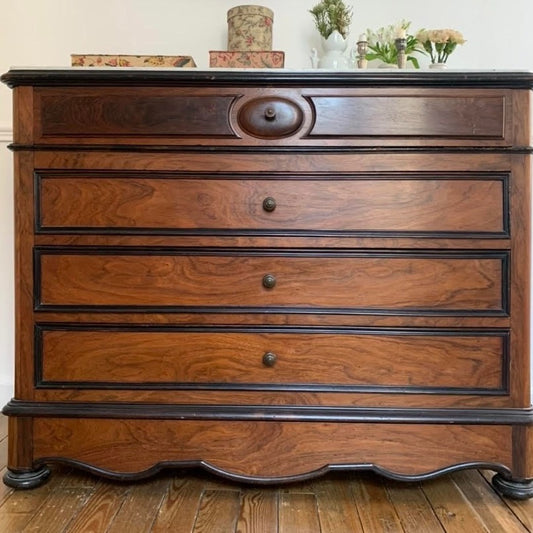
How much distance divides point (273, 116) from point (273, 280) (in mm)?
382

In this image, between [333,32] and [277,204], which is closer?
[277,204]

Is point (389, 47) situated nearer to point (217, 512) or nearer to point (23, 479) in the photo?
point (217, 512)

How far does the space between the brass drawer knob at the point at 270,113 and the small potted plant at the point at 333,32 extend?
0.44 metres

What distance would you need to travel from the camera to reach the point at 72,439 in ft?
3.88

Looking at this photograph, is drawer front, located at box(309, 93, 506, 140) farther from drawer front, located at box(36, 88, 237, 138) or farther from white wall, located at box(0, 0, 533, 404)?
white wall, located at box(0, 0, 533, 404)

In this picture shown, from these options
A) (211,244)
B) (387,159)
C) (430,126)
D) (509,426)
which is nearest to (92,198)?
(211,244)

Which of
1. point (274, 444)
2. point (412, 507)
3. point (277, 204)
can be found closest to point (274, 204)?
point (277, 204)

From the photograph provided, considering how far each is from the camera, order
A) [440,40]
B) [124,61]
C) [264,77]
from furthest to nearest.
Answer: [440,40] → [124,61] → [264,77]

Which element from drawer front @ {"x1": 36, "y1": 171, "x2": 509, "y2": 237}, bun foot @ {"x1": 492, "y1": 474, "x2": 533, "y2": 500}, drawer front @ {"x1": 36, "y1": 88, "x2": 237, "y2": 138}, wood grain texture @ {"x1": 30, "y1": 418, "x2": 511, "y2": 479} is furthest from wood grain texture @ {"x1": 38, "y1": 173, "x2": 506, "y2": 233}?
bun foot @ {"x1": 492, "y1": 474, "x2": 533, "y2": 500}

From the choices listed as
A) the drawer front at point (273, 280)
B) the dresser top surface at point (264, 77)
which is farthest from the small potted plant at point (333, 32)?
the drawer front at point (273, 280)

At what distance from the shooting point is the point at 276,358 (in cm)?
117

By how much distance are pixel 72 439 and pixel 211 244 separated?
1.89ft

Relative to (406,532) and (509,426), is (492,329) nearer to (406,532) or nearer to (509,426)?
(509,426)

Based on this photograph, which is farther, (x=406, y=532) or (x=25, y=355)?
(x=25, y=355)
